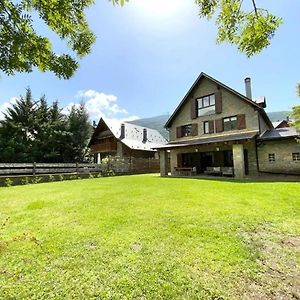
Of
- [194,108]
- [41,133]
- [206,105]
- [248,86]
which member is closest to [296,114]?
[206,105]

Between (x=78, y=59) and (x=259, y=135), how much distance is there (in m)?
16.7

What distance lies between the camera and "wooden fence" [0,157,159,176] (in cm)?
1477

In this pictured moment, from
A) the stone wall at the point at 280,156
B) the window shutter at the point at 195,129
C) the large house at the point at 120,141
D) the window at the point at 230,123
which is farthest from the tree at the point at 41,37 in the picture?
the large house at the point at 120,141

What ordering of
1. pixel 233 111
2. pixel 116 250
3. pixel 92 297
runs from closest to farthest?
pixel 92 297, pixel 116 250, pixel 233 111

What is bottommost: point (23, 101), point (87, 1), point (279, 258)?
point (279, 258)

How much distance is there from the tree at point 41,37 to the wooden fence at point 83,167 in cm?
1300

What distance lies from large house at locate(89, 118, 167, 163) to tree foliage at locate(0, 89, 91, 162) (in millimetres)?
1805

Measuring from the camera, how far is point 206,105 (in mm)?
20984

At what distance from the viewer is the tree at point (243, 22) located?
11.9ft

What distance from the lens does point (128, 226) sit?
4734mm

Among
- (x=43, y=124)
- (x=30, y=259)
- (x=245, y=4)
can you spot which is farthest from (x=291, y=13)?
(x=43, y=124)

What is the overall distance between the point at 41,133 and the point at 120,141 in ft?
29.0

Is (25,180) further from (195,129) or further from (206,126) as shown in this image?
(206,126)

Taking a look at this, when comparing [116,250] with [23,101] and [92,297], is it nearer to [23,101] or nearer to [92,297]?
[92,297]
